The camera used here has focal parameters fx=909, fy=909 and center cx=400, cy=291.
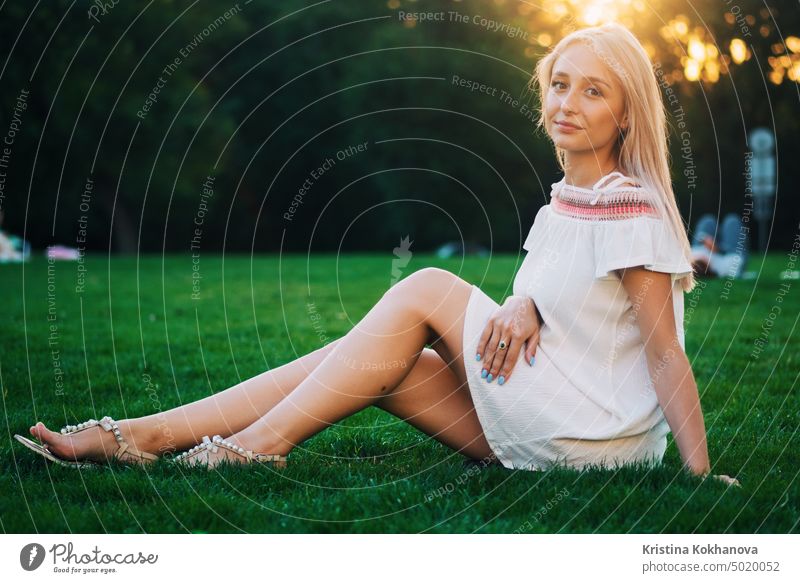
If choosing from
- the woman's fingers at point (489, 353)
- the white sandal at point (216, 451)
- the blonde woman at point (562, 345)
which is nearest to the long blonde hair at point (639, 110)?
the blonde woman at point (562, 345)

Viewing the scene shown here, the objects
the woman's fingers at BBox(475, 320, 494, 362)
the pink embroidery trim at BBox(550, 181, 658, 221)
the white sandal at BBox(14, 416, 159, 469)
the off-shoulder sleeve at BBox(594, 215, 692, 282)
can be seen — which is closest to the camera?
the off-shoulder sleeve at BBox(594, 215, 692, 282)

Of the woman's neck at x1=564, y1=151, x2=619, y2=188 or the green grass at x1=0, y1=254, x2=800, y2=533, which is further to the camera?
the woman's neck at x1=564, y1=151, x2=619, y2=188

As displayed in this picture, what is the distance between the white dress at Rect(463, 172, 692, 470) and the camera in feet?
9.94

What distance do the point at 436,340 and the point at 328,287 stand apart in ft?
27.0

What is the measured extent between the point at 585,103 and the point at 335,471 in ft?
5.36

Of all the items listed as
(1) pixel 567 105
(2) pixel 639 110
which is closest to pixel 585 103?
(1) pixel 567 105

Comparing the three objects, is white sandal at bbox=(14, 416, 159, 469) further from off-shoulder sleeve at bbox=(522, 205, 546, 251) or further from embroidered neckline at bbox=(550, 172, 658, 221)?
embroidered neckline at bbox=(550, 172, 658, 221)

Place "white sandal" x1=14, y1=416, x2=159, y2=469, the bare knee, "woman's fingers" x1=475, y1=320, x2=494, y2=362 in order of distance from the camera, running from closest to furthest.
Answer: "woman's fingers" x1=475, y1=320, x2=494, y2=362
the bare knee
"white sandal" x1=14, y1=416, x2=159, y2=469

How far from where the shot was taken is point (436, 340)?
3295 millimetres

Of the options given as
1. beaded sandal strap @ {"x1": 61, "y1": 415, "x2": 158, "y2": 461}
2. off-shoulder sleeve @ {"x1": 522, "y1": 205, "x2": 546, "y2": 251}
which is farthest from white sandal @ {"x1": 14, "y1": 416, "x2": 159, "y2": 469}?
off-shoulder sleeve @ {"x1": 522, "y1": 205, "x2": 546, "y2": 251}

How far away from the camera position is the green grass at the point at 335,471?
2916 millimetres

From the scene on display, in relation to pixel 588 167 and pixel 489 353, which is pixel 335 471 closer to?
pixel 489 353

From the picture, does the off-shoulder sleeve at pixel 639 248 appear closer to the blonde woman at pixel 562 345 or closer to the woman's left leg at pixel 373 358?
the blonde woman at pixel 562 345

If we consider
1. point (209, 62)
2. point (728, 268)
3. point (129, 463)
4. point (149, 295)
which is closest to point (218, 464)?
point (129, 463)
